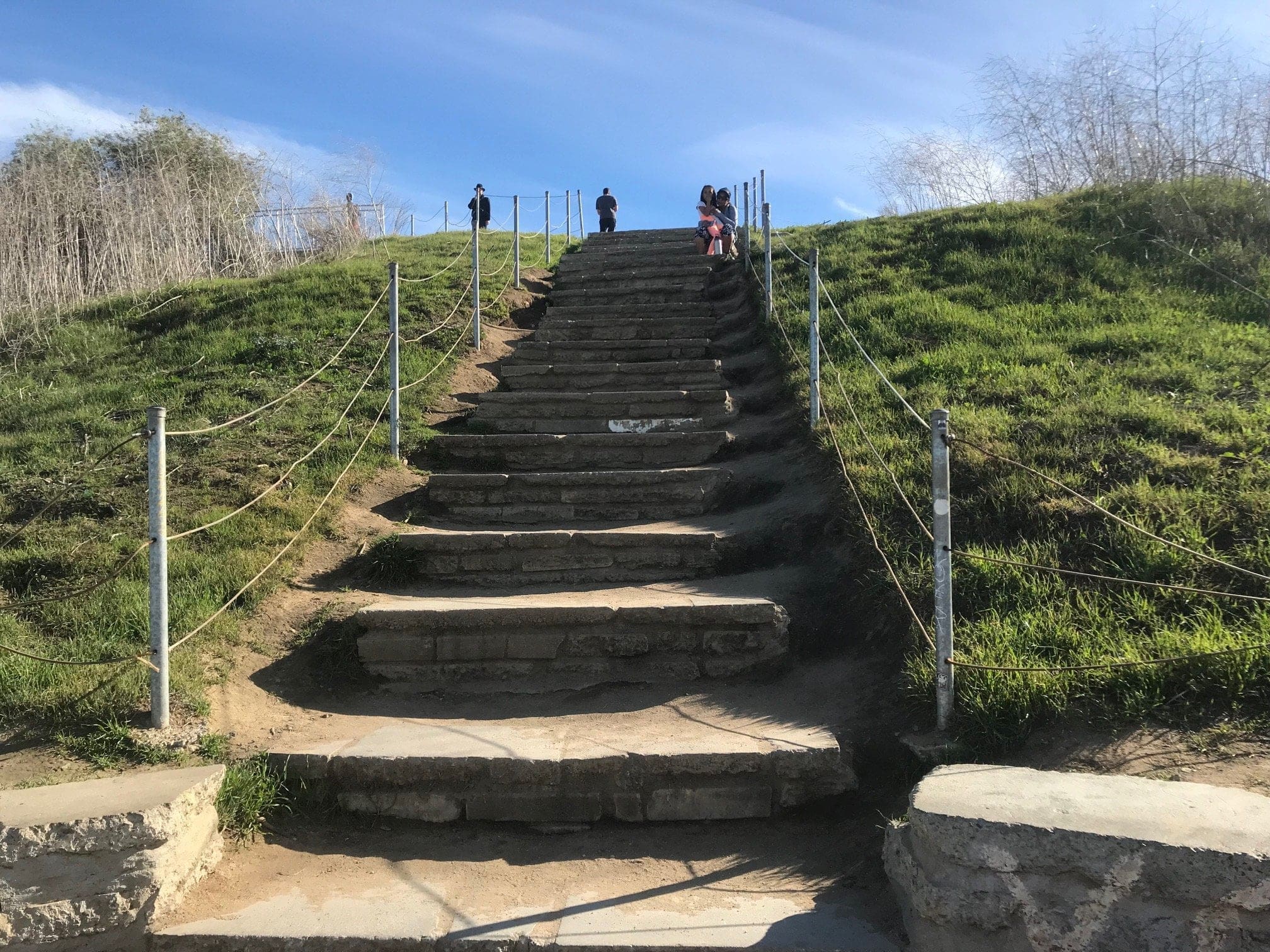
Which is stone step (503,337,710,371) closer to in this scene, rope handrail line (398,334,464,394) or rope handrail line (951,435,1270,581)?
rope handrail line (398,334,464,394)

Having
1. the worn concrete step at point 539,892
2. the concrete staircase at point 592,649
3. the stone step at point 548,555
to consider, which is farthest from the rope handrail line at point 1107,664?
the stone step at point 548,555

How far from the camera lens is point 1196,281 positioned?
7332mm

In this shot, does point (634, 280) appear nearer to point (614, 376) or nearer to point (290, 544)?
point (614, 376)

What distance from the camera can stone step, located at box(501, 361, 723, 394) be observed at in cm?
768

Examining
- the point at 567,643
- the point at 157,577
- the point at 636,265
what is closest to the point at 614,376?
the point at 567,643

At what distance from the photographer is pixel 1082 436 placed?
4.64 metres

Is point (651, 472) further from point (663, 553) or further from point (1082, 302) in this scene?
point (1082, 302)

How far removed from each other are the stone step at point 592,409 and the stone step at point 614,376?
612mm

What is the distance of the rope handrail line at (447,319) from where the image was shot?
308 inches

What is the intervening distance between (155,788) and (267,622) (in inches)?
60.5

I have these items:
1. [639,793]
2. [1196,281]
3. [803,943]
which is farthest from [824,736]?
[1196,281]

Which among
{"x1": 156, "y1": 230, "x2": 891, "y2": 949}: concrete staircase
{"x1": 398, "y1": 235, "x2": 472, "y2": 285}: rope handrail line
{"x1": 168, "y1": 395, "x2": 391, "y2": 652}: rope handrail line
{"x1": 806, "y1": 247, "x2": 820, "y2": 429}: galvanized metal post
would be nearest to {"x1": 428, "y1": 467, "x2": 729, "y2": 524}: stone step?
{"x1": 156, "y1": 230, "x2": 891, "y2": 949}: concrete staircase

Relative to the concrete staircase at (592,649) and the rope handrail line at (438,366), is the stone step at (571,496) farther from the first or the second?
the rope handrail line at (438,366)

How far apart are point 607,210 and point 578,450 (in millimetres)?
11088
